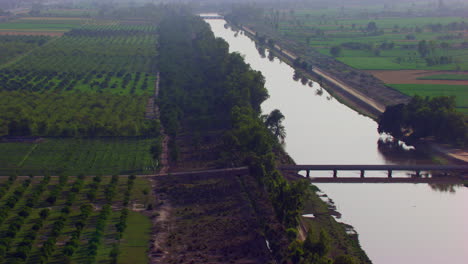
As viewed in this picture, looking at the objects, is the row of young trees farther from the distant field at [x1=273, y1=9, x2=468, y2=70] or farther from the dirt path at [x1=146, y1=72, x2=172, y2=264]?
the distant field at [x1=273, y1=9, x2=468, y2=70]

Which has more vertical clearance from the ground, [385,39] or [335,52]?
[385,39]

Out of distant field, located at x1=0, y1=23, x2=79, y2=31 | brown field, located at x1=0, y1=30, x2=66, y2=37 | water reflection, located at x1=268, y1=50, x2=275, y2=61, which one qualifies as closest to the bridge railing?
water reflection, located at x1=268, y1=50, x2=275, y2=61

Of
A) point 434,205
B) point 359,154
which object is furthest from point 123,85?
point 434,205

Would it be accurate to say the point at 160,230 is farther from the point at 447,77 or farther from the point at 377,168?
the point at 447,77

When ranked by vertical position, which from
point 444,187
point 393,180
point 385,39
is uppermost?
point 385,39

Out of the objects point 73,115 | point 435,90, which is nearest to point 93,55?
point 73,115
